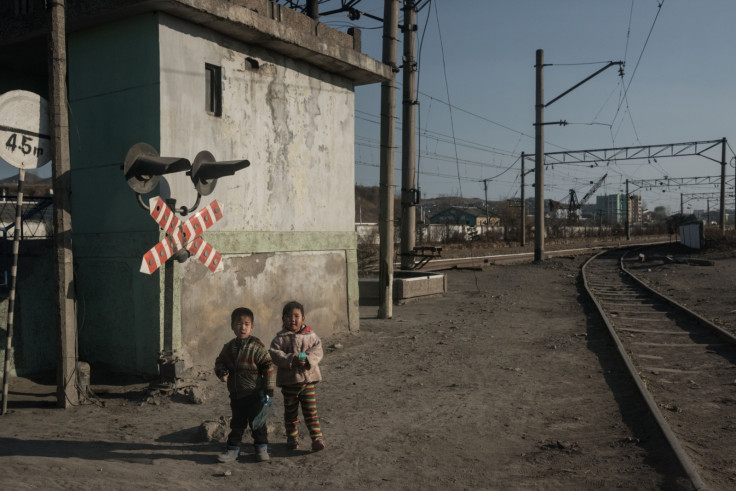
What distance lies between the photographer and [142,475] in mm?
4637

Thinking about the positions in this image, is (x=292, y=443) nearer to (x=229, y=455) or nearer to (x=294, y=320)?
(x=229, y=455)

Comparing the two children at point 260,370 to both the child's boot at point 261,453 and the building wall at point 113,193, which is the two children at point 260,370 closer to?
the child's boot at point 261,453

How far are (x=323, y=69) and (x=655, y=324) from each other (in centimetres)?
808

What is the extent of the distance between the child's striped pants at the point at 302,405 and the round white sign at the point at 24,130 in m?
3.53

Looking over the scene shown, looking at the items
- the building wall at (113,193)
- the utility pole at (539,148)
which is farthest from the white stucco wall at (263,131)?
the utility pole at (539,148)

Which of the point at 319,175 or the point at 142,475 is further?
the point at 319,175

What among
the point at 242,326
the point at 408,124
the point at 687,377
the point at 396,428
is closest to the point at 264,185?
the point at 242,326

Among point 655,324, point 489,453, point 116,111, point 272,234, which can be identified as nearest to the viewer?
point 489,453

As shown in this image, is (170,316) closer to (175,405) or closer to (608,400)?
(175,405)

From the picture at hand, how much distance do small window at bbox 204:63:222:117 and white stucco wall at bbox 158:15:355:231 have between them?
0.27 ft

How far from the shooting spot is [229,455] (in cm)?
497

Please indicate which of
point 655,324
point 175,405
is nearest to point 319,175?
point 175,405

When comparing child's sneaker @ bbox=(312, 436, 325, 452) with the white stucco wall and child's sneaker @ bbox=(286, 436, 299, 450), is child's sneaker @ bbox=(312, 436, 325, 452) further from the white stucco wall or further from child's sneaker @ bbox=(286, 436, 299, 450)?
the white stucco wall

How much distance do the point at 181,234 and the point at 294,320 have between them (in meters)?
2.06
